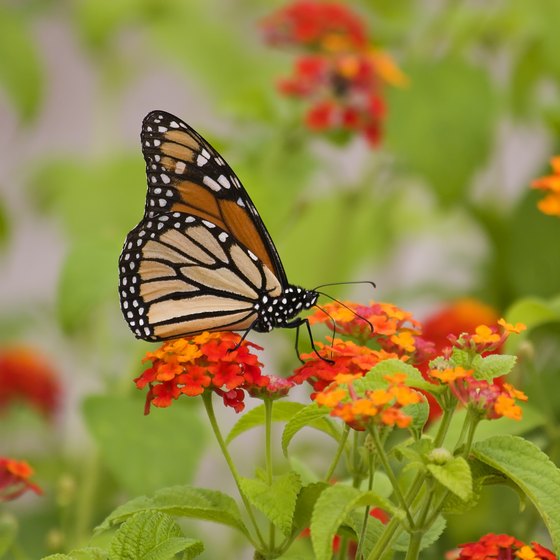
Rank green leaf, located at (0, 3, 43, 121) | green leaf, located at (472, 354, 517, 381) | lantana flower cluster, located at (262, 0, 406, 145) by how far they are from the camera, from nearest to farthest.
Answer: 1. green leaf, located at (472, 354, 517, 381)
2. lantana flower cluster, located at (262, 0, 406, 145)
3. green leaf, located at (0, 3, 43, 121)

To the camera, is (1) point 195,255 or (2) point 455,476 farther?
(1) point 195,255

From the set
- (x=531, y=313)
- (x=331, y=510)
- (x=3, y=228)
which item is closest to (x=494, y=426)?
(x=531, y=313)

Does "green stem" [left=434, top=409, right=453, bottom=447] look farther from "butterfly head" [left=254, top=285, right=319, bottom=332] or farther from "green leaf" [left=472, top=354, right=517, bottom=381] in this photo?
"butterfly head" [left=254, top=285, right=319, bottom=332]

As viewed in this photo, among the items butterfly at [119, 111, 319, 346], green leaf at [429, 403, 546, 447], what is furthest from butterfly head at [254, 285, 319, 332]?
green leaf at [429, 403, 546, 447]

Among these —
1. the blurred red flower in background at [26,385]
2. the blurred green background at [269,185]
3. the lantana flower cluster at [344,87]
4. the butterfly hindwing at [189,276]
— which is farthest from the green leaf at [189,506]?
the blurred red flower in background at [26,385]

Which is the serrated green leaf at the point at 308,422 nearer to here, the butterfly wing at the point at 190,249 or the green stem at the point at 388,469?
the green stem at the point at 388,469

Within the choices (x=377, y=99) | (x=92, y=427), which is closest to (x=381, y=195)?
(x=377, y=99)

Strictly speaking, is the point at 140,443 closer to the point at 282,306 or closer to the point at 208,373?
the point at 282,306
